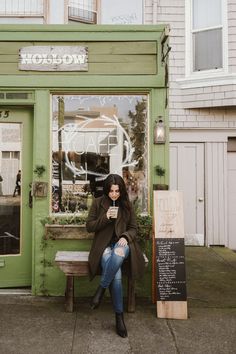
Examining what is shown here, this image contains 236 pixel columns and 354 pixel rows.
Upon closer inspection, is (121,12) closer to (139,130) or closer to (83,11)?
(83,11)

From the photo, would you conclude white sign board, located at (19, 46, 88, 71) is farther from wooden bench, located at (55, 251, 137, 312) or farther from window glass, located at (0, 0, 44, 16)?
window glass, located at (0, 0, 44, 16)

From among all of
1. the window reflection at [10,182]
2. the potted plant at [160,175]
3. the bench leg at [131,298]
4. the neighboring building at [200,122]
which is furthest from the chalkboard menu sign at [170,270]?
the neighboring building at [200,122]

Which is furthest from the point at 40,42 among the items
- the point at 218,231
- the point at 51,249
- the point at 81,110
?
the point at 218,231

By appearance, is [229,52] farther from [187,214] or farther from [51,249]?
[51,249]

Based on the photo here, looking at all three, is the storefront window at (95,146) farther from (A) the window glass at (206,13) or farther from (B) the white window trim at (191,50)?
(A) the window glass at (206,13)

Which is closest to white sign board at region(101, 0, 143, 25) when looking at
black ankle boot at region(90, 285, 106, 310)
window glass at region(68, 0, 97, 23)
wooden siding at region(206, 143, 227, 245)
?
window glass at region(68, 0, 97, 23)

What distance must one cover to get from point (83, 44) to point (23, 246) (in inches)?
114

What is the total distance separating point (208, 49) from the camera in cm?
909

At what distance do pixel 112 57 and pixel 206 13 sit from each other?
4.75 metres

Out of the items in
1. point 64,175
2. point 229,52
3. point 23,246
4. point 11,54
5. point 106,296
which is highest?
point 229,52

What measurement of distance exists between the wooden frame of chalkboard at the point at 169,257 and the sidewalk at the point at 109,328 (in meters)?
0.18

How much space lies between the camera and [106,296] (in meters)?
5.30

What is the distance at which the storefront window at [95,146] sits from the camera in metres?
5.55

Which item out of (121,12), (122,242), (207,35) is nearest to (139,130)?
(122,242)
